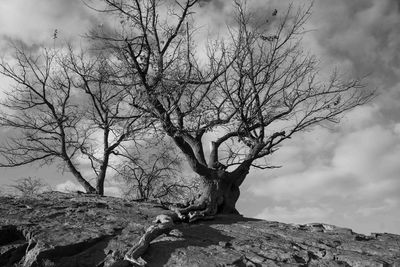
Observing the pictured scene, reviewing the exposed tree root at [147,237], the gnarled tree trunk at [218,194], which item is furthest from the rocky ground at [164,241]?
the gnarled tree trunk at [218,194]

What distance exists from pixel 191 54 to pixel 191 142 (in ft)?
9.61

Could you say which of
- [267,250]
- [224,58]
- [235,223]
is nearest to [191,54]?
[224,58]

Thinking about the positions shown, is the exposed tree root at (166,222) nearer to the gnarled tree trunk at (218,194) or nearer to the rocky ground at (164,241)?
the gnarled tree trunk at (218,194)

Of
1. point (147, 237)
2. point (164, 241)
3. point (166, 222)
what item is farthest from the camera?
point (166, 222)

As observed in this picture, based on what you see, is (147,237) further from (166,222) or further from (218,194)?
(218,194)

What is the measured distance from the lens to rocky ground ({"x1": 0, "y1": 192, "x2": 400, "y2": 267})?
28.8ft

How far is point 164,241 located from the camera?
9.44m

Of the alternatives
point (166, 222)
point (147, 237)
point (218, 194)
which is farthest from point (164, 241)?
point (218, 194)

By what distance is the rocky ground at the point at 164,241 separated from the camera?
8.79 metres

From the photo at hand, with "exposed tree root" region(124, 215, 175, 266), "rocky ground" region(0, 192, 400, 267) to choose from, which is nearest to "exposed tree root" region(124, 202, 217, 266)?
"exposed tree root" region(124, 215, 175, 266)

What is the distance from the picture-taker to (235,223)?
11602 mm

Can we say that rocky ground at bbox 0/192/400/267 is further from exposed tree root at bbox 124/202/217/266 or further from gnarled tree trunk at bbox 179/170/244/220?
gnarled tree trunk at bbox 179/170/244/220

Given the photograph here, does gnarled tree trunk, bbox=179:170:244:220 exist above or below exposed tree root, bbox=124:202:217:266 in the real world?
above

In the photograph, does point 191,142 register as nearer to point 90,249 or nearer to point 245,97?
point 245,97
